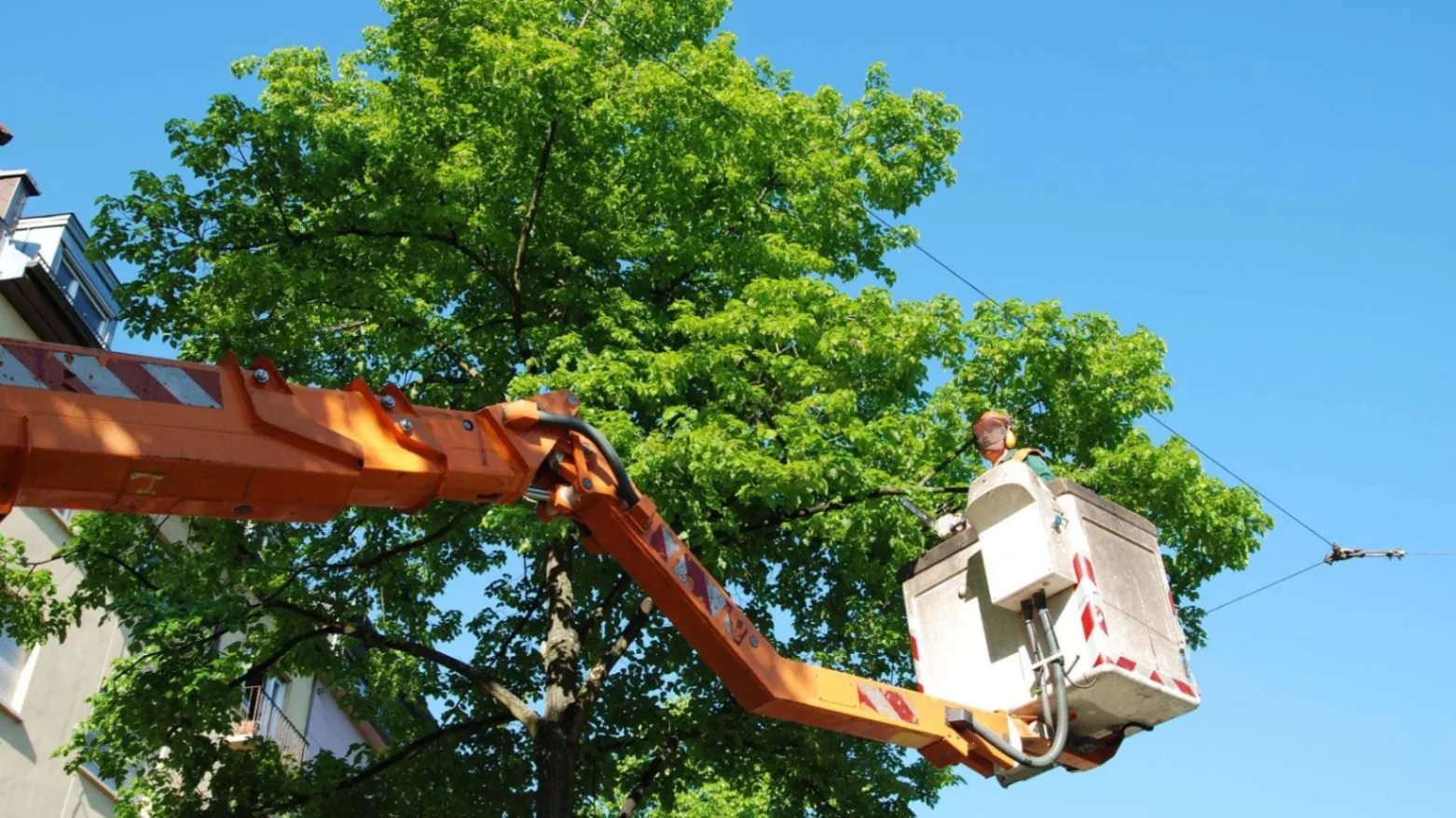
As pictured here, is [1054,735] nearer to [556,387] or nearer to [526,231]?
[556,387]

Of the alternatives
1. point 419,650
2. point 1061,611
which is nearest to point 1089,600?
point 1061,611

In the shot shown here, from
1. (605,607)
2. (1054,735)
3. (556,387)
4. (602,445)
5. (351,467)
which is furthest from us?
(605,607)

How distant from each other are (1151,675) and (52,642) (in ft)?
49.5

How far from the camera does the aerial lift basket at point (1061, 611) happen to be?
290 inches

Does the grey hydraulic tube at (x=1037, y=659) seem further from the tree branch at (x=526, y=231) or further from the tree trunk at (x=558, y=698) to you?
the tree branch at (x=526, y=231)

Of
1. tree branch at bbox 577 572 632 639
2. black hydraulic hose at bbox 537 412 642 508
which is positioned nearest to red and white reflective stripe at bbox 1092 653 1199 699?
black hydraulic hose at bbox 537 412 642 508

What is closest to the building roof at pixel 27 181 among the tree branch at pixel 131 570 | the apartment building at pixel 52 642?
the apartment building at pixel 52 642

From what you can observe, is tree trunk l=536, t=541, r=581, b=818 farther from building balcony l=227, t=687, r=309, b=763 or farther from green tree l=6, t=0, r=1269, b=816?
building balcony l=227, t=687, r=309, b=763

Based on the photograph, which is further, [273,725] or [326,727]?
[326,727]

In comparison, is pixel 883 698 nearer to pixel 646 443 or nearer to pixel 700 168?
pixel 646 443

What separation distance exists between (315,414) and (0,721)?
13.1 metres

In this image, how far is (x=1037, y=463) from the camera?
8156mm

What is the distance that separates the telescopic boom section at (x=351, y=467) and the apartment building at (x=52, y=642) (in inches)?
369

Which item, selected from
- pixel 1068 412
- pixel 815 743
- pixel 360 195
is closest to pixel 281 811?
pixel 815 743
